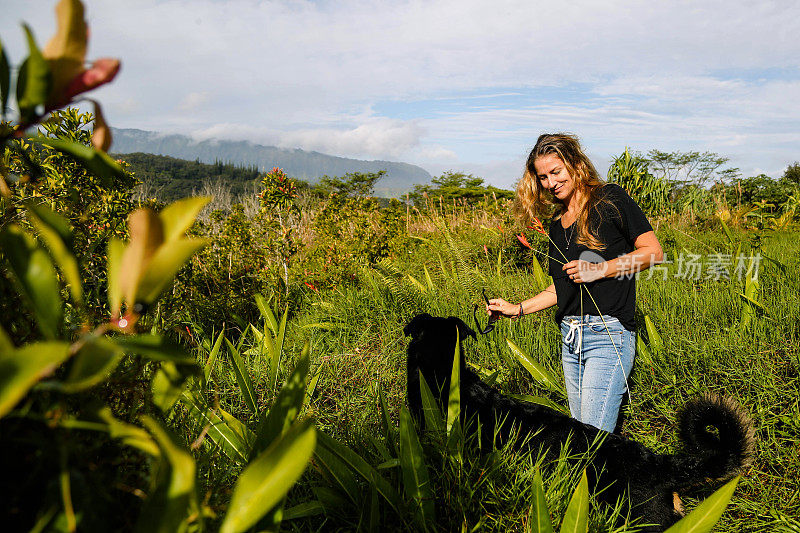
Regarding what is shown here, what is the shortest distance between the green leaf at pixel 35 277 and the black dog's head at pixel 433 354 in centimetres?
186

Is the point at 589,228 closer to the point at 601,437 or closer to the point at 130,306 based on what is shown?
the point at 601,437

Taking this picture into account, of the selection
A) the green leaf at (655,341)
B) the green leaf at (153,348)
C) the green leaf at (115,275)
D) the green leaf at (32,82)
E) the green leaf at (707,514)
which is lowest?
the green leaf at (655,341)

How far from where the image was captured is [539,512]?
1.11 metres

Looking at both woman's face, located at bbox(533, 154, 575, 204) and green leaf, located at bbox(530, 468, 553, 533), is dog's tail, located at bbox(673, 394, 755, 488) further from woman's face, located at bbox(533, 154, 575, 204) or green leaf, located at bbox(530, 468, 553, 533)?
woman's face, located at bbox(533, 154, 575, 204)

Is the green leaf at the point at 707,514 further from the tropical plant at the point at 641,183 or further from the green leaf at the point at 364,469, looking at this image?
the tropical plant at the point at 641,183

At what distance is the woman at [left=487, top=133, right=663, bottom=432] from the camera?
7.57 ft

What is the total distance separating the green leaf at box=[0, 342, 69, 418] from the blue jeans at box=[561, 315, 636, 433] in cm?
229

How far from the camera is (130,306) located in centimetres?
38

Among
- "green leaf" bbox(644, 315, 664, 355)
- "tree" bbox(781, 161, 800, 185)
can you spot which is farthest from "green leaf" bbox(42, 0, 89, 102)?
"tree" bbox(781, 161, 800, 185)

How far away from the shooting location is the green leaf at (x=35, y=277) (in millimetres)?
384

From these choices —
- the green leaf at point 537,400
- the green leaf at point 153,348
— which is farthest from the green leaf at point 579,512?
the green leaf at point 537,400

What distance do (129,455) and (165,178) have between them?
52790 mm

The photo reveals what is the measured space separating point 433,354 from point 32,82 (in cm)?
196

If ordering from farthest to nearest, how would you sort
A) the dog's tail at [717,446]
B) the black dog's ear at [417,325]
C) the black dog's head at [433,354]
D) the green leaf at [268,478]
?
the black dog's ear at [417,325] → the black dog's head at [433,354] → the dog's tail at [717,446] → the green leaf at [268,478]
